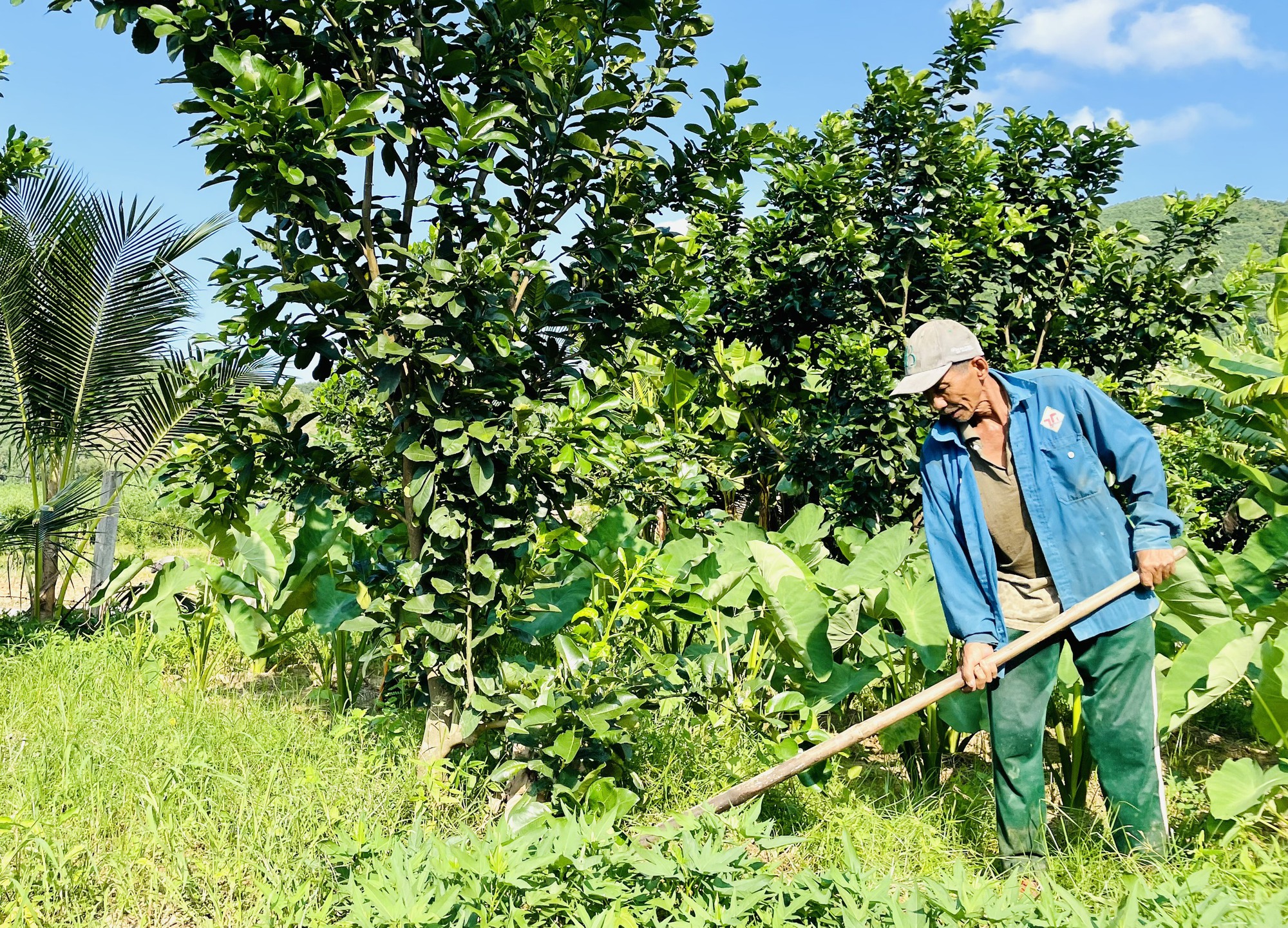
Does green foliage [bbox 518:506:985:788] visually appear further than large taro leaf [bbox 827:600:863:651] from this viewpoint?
No

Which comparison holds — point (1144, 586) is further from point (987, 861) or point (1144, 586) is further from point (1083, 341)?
point (1083, 341)

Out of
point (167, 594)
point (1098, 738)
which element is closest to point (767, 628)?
point (1098, 738)

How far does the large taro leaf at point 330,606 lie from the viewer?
4023 millimetres

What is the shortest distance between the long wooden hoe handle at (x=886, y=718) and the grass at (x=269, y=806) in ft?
0.82

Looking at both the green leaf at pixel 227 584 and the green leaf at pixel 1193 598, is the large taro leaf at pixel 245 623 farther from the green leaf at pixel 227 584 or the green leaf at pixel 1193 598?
the green leaf at pixel 1193 598

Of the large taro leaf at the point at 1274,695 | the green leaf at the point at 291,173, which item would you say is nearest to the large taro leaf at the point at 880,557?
the large taro leaf at the point at 1274,695

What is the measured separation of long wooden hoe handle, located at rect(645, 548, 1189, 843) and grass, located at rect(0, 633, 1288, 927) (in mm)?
249

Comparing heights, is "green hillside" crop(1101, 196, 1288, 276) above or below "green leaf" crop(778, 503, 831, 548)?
above

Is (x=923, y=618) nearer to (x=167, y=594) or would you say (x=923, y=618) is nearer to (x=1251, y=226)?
(x=167, y=594)

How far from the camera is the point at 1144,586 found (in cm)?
279

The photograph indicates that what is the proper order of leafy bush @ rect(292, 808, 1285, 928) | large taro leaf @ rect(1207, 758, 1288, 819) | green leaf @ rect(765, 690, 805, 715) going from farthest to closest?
green leaf @ rect(765, 690, 805, 715)
large taro leaf @ rect(1207, 758, 1288, 819)
leafy bush @ rect(292, 808, 1285, 928)

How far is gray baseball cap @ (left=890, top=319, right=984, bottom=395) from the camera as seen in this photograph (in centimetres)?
283

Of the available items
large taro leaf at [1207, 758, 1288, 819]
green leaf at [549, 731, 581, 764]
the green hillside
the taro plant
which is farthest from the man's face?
the green hillside

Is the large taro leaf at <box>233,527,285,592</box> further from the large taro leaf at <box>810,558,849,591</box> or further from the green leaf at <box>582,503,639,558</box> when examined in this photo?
the large taro leaf at <box>810,558,849,591</box>
